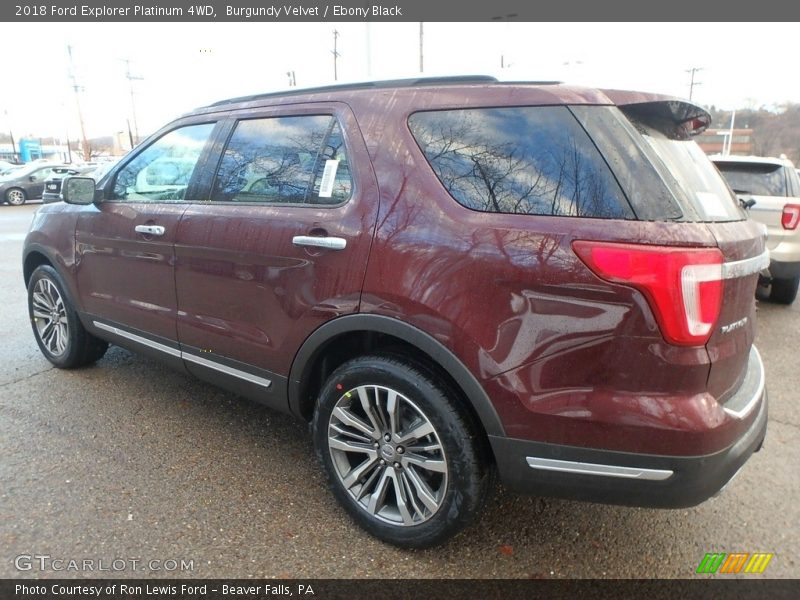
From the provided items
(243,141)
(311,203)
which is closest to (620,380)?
(311,203)

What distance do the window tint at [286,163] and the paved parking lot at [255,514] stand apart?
1.41m

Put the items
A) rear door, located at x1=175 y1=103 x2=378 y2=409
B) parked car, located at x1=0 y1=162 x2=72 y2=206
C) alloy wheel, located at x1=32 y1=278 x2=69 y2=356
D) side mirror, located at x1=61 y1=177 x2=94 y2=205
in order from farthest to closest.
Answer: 1. parked car, located at x1=0 y1=162 x2=72 y2=206
2. alloy wheel, located at x1=32 y1=278 x2=69 y2=356
3. side mirror, located at x1=61 y1=177 x2=94 y2=205
4. rear door, located at x1=175 y1=103 x2=378 y2=409

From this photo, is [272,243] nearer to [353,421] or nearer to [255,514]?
Answer: [353,421]

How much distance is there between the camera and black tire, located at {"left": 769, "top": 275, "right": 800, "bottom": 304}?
6.43m

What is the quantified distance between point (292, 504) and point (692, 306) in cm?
193

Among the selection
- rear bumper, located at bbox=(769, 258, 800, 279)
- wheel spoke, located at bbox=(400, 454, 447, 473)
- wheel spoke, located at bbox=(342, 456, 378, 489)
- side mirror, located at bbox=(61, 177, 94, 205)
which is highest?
side mirror, located at bbox=(61, 177, 94, 205)

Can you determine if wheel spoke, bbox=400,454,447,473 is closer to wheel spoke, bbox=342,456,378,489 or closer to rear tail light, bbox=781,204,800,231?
wheel spoke, bbox=342,456,378,489

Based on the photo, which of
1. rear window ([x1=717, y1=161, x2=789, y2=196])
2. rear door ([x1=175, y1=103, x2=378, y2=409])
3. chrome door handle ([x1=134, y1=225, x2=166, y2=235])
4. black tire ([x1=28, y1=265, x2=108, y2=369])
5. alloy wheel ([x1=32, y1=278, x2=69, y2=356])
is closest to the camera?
rear door ([x1=175, y1=103, x2=378, y2=409])

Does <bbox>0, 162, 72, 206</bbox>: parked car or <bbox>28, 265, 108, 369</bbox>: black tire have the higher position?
<bbox>28, 265, 108, 369</bbox>: black tire

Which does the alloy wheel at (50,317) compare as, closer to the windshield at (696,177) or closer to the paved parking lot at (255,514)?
the paved parking lot at (255,514)

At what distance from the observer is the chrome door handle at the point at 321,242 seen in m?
2.30

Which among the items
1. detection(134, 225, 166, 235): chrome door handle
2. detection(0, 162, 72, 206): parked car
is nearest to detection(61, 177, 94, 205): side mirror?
detection(134, 225, 166, 235): chrome door handle

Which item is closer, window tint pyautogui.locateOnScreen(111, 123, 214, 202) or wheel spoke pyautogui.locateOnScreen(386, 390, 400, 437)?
wheel spoke pyautogui.locateOnScreen(386, 390, 400, 437)

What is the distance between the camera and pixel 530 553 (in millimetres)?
2334
